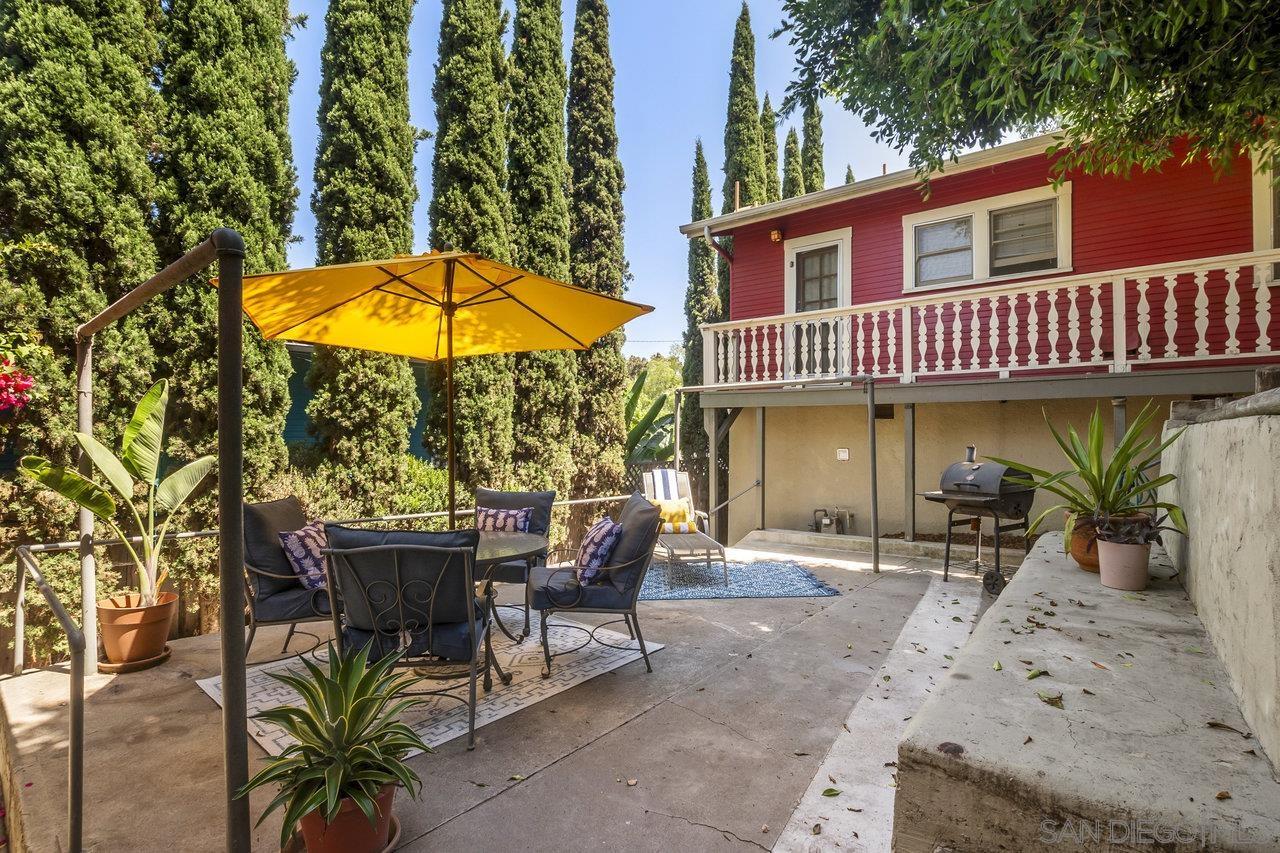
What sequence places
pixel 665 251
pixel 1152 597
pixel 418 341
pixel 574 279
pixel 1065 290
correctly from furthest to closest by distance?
pixel 665 251, pixel 574 279, pixel 1065 290, pixel 418 341, pixel 1152 597

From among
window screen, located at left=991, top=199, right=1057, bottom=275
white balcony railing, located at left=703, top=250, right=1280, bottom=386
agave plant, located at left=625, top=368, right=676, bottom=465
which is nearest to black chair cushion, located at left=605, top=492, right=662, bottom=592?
white balcony railing, located at left=703, top=250, right=1280, bottom=386

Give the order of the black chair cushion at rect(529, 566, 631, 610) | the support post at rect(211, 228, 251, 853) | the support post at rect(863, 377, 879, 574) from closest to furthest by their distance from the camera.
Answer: the support post at rect(211, 228, 251, 853)
the black chair cushion at rect(529, 566, 631, 610)
the support post at rect(863, 377, 879, 574)

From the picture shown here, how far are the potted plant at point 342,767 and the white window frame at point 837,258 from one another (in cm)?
870

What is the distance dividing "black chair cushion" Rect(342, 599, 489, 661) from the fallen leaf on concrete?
2321 mm

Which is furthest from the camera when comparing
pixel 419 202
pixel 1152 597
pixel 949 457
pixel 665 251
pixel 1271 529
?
pixel 665 251

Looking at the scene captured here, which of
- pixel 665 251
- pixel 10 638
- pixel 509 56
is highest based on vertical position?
pixel 665 251

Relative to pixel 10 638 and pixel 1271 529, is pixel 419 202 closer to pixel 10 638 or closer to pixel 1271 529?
pixel 10 638

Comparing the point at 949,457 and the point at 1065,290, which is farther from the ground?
the point at 1065,290

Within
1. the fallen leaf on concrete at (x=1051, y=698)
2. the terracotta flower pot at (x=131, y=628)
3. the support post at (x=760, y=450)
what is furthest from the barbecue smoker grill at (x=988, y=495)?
the terracotta flower pot at (x=131, y=628)

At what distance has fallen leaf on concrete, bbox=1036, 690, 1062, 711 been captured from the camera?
1.64 meters

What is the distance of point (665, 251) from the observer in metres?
31.7

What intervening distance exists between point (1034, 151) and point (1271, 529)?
7.55 meters

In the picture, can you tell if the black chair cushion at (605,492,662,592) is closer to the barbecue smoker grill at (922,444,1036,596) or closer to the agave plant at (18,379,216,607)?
the agave plant at (18,379,216,607)

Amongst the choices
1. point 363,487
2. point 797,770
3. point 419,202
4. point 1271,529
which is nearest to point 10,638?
point 363,487
